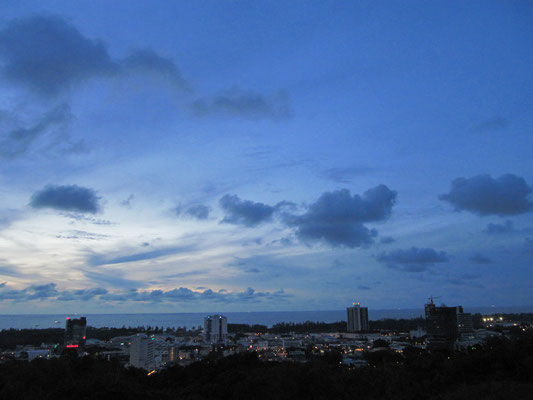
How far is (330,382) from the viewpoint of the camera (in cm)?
1241

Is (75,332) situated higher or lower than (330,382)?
lower

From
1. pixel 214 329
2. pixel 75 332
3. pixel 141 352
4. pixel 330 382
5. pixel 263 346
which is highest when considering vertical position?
pixel 330 382

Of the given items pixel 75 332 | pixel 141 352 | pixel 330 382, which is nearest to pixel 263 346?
pixel 141 352

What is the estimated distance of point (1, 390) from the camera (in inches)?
416

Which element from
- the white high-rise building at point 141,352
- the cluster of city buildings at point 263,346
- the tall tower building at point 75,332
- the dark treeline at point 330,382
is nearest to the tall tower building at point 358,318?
the cluster of city buildings at point 263,346

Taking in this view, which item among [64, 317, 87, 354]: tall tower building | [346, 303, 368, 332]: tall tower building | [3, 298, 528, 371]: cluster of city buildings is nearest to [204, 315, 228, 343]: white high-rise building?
[3, 298, 528, 371]: cluster of city buildings

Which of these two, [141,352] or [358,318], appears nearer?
[141,352]

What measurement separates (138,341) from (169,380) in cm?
1838

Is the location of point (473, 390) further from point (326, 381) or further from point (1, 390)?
point (1, 390)

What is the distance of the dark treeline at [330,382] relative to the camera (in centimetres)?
1057

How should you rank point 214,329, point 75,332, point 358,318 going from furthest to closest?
point 358,318 → point 214,329 → point 75,332

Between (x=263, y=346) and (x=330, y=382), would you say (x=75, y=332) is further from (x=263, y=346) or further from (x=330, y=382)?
(x=330, y=382)

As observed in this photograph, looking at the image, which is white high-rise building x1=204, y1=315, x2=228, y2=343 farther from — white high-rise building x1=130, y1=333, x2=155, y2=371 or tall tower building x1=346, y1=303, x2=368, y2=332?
white high-rise building x1=130, y1=333, x2=155, y2=371

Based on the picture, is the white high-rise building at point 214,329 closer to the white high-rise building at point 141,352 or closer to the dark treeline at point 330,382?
the white high-rise building at point 141,352
